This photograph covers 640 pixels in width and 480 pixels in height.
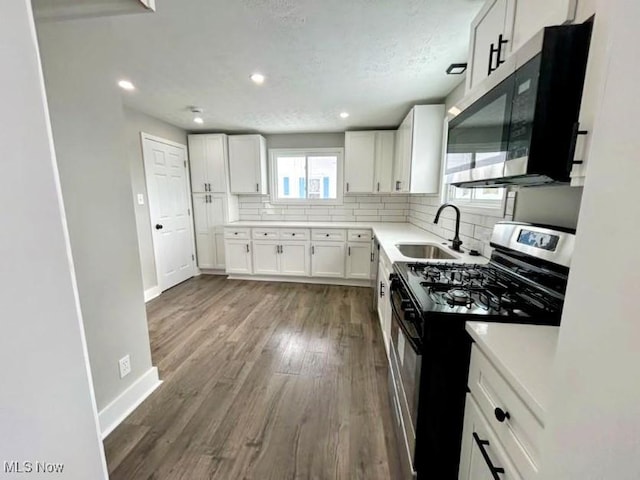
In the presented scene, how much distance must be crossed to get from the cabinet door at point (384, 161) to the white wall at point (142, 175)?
3.08 m

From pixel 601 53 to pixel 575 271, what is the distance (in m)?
0.67

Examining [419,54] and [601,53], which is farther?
[419,54]

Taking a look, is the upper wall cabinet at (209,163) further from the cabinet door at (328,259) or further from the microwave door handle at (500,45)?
the microwave door handle at (500,45)

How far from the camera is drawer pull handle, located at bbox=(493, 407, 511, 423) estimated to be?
74cm

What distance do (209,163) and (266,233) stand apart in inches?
59.2

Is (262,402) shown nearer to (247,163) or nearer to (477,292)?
(477,292)

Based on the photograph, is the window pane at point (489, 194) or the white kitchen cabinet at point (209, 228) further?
the white kitchen cabinet at point (209, 228)

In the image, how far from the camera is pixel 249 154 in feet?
14.2

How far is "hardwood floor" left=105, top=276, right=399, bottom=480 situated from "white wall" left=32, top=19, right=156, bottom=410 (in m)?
0.39

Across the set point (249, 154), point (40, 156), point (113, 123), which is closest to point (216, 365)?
point (113, 123)

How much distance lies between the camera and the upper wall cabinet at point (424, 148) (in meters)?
2.89

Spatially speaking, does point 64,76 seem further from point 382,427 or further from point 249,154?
point 249,154

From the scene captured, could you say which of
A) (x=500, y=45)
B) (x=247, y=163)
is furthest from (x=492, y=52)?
(x=247, y=163)

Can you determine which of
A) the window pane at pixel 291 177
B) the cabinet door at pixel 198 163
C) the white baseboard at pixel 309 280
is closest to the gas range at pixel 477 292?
the white baseboard at pixel 309 280
